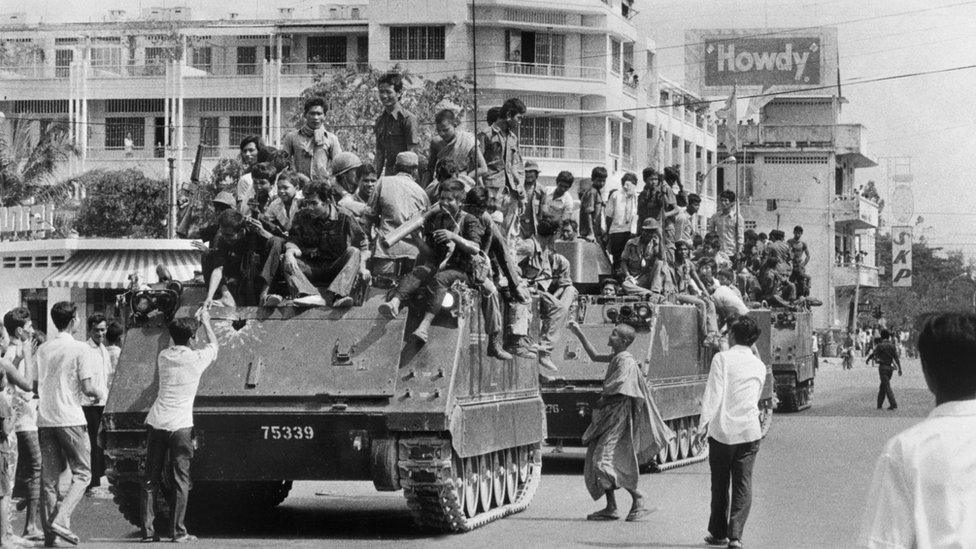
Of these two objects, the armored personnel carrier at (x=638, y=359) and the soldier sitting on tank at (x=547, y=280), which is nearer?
the soldier sitting on tank at (x=547, y=280)

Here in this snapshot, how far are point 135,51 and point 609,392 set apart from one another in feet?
183

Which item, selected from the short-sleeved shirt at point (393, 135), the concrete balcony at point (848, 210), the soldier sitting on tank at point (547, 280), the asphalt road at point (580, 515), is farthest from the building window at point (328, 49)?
the short-sleeved shirt at point (393, 135)

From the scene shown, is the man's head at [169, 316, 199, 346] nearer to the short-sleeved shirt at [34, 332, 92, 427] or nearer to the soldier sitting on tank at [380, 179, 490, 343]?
the short-sleeved shirt at [34, 332, 92, 427]

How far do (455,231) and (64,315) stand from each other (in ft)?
10.4

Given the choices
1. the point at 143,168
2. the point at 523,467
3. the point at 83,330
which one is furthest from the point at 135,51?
the point at 523,467

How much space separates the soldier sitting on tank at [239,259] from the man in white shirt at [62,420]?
1597 mm

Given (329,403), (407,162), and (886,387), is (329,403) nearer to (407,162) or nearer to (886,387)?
(407,162)

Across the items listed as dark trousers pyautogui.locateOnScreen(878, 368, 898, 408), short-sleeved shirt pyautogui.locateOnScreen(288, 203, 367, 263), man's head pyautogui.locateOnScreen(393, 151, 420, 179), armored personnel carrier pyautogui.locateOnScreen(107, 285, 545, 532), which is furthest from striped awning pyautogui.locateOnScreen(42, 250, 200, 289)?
armored personnel carrier pyautogui.locateOnScreen(107, 285, 545, 532)

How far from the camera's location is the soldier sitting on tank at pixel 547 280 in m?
17.5

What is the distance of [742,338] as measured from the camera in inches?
463

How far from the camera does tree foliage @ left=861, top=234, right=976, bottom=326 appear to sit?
95.4 meters

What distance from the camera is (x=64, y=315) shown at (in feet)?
40.4

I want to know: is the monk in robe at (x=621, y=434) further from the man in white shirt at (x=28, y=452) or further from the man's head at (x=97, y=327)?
the man's head at (x=97, y=327)

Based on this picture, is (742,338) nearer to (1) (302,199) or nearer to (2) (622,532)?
(2) (622,532)
